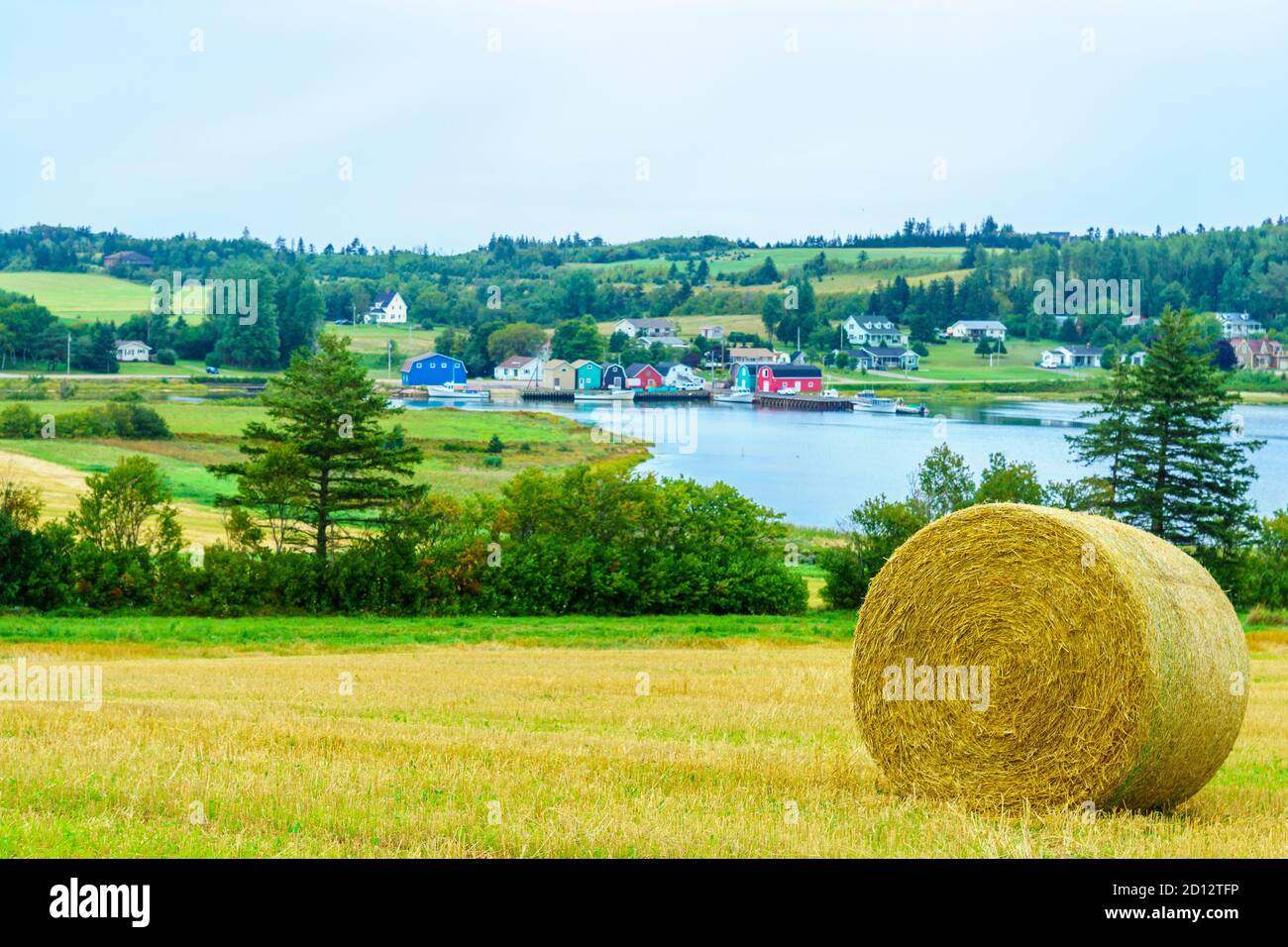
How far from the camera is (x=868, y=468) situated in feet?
232

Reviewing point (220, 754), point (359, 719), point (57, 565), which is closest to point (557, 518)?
point (57, 565)

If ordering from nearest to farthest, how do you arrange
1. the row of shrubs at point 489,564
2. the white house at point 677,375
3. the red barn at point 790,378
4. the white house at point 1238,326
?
the row of shrubs at point 489,564
the red barn at point 790,378
the white house at point 677,375
the white house at point 1238,326

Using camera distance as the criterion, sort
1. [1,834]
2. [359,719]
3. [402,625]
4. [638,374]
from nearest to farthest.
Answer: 1. [1,834]
2. [359,719]
3. [402,625]
4. [638,374]

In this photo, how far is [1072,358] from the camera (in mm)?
141000

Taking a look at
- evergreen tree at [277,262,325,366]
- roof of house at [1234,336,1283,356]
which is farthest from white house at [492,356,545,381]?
roof of house at [1234,336,1283,356]

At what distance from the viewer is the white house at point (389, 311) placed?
158875 mm

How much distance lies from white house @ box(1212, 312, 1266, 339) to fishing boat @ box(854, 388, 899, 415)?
41.7m

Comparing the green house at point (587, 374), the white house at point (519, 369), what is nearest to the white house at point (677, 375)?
the green house at point (587, 374)

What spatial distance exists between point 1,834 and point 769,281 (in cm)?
18312

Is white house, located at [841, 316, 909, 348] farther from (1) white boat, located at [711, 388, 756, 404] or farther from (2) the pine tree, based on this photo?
(2) the pine tree

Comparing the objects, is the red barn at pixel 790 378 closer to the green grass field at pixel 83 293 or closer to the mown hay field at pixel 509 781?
the green grass field at pixel 83 293

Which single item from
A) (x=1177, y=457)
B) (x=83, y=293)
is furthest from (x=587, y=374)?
(x=1177, y=457)

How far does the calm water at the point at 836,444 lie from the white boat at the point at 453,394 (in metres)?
2.89

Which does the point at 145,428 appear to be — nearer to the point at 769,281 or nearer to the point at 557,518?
the point at 557,518
